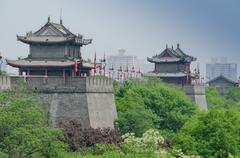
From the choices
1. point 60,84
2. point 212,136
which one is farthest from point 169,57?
point 212,136

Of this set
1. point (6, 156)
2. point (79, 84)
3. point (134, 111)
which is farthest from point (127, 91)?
point (6, 156)

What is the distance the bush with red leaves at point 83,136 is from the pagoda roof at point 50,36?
666 centimetres

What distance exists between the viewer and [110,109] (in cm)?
5269

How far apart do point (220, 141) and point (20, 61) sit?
51.0 feet

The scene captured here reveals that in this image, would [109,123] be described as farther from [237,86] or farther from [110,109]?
[237,86]

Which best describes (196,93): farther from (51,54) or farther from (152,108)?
(51,54)

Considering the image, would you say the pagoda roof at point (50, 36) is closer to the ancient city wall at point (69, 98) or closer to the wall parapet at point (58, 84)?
the wall parapet at point (58, 84)

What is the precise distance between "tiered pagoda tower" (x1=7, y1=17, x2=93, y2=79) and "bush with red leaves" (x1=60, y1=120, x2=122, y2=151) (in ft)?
16.1

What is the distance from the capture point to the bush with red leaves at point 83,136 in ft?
148

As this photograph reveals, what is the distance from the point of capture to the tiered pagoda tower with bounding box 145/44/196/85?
76.9m

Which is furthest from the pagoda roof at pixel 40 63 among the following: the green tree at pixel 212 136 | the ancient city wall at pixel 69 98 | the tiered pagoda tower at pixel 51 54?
the green tree at pixel 212 136

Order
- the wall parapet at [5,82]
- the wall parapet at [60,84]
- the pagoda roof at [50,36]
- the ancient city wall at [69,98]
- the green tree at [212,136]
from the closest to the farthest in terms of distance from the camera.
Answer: the green tree at [212,136] → the wall parapet at [5,82] → the ancient city wall at [69,98] → the wall parapet at [60,84] → the pagoda roof at [50,36]

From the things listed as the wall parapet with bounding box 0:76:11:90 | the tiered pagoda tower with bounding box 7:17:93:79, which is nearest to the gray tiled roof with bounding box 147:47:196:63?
the tiered pagoda tower with bounding box 7:17:93:79

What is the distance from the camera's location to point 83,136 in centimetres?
4578
